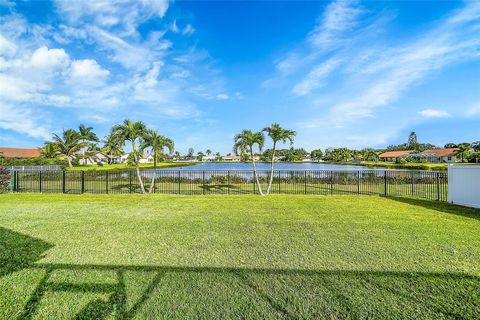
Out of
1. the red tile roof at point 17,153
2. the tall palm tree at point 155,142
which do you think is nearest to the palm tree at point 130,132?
the tall palm tree at point 155,142

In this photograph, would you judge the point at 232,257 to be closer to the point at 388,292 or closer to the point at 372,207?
the point at 388,292

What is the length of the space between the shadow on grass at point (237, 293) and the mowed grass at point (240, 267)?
0.01 m

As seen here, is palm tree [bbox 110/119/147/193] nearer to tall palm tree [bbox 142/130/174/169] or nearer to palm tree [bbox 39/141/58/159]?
tall palm tree [bbox 142/130/174/169]

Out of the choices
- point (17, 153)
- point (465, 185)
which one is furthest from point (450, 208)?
point (17, 153)

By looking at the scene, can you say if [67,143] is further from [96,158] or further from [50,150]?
[96,158]

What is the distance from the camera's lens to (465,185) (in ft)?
26.5

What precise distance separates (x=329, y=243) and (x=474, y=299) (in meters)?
2.02

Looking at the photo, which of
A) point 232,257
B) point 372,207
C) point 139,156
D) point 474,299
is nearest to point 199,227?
point 232,257

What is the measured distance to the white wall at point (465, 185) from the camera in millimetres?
7672

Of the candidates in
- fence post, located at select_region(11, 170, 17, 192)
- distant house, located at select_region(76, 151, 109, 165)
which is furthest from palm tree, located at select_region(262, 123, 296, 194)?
distant house, located at select_region(76, 151, 109, 165)

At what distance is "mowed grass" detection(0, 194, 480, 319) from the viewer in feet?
8.23

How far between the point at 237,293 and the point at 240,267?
67cm

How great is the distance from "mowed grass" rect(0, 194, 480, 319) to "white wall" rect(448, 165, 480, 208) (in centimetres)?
183

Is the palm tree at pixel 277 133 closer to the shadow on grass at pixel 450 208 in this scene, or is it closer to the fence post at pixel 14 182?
the shadow on grass at pixel 450 208
